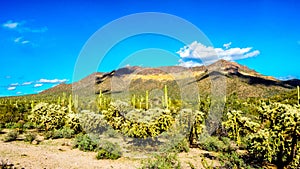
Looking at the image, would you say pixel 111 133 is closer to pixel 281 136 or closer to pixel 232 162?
pixel 232 162

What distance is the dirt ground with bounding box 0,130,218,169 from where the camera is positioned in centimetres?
1293

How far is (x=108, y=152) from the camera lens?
49.5 ft

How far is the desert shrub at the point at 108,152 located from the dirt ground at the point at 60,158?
0.30 metres

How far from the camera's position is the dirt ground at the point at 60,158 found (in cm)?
1293

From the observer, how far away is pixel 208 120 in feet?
69.1

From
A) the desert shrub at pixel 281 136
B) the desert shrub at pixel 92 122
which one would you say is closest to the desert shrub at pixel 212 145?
the desert shrub at pixel 281 136

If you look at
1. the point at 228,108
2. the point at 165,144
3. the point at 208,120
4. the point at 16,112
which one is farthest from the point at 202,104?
the point at 16,112

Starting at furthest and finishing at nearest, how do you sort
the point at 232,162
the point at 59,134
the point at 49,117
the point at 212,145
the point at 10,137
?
the point at 49,117
the point at 59,134
the point at 10,137
the point at 212,145
the point at 232,162

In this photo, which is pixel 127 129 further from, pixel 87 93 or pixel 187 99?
pixel 87 93

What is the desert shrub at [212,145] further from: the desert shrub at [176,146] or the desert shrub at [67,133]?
the desert shrub at [67,133]

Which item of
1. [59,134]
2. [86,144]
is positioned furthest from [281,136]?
[59,134]

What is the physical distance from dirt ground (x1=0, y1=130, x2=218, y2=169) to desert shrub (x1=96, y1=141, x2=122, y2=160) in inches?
12.0

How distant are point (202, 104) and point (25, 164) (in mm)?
12074

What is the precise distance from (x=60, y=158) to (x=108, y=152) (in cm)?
229
